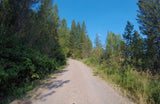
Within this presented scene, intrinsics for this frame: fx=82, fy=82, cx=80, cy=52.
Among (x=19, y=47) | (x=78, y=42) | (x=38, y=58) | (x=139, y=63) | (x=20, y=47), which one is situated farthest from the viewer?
(x=78, y=42)

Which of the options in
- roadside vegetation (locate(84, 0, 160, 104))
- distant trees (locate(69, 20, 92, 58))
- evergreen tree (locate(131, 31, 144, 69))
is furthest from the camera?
distant trees (locate(69, 20, 92, 58))

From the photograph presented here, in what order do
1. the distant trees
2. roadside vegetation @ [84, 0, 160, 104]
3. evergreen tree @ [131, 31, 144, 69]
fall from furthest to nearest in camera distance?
the distant trees < evergreen tree @ [131, 31, 144, 69] < roadside vegetation @ [84, 0, 160, 104]

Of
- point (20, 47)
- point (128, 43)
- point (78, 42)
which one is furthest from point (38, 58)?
point (78, 42)

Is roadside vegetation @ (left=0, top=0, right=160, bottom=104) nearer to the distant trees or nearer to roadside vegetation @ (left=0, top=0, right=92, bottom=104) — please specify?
roadside vegetation @ (left=0, top=0, right=92, bottom=104)

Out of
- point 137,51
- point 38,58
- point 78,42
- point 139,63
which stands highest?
point 78,42

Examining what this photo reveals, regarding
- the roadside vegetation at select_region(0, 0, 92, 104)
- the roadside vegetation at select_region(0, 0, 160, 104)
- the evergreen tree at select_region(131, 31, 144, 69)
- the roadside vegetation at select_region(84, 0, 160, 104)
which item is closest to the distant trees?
the roadside vegetation at select_region(84, 0, 160, 104)

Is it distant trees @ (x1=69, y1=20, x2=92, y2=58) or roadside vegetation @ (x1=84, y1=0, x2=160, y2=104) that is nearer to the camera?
roadside vegetation @ (x1=84, y1=0, x2=160, y2=104)

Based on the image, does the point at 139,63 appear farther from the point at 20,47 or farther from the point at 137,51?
the point at 20,47

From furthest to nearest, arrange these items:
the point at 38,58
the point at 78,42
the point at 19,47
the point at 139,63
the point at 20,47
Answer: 1. the point at 78,42
2. the point at 139,63
3. the point at 38,58
4. the point at 20,47
5. the point at 19,47

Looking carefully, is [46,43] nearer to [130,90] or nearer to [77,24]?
[130,90]

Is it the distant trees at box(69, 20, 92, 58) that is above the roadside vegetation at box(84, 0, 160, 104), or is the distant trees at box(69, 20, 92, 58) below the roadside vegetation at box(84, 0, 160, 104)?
above

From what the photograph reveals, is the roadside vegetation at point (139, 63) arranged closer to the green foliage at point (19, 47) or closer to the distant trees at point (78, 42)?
the green foliage at point (19, 47)

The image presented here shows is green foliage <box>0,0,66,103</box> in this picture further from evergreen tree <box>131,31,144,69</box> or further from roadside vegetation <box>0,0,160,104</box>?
evergreen tree <box>131,31,144,69</box>

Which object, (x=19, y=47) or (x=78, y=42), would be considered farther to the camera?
(x=78, y=42)
